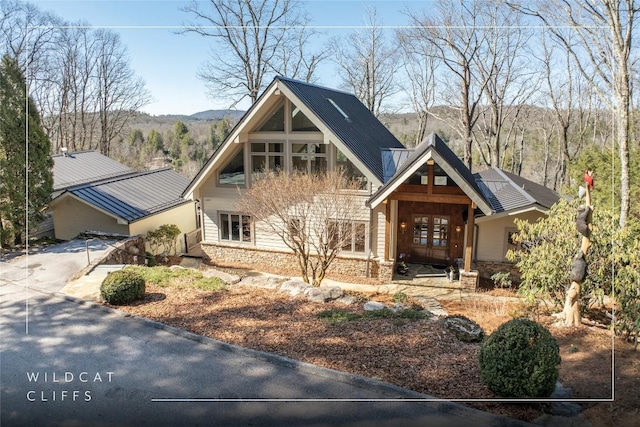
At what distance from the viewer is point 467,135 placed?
2419 centimetres

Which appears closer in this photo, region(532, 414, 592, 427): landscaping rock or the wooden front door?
region(532, 414, 592, 427): landscaping rock

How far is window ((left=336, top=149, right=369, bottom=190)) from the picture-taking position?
48.3 ft

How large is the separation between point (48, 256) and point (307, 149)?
858 cm

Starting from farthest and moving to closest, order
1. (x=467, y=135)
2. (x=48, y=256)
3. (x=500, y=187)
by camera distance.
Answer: (x=467, y=135)
(x=500, y=187)
(x=48, y=256)

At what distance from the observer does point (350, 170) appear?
14.8 m

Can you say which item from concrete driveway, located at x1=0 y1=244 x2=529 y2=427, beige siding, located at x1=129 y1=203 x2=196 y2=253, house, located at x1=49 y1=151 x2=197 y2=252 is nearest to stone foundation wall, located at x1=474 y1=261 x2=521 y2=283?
concrete driveway, located at x1=0 y1=244 x2=529 y2=427

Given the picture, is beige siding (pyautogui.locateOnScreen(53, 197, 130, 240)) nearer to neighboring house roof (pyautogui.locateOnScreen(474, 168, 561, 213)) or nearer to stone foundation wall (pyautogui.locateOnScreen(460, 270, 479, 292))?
stone foundation wall (pyautogui.locateOnScreen(460, 270, 479, 292))

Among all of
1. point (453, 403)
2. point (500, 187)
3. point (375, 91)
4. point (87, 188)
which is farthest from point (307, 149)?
point (375, 91)

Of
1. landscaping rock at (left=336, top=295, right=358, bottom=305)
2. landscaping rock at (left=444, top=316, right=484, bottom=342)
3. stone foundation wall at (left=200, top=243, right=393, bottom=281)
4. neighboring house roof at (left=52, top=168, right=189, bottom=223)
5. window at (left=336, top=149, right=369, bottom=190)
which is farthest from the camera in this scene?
neighboring house roof at (left=52, top=168, right=189, bottom=223)

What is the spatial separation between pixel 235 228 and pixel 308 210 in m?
4.49

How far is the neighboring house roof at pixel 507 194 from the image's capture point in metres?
14.4

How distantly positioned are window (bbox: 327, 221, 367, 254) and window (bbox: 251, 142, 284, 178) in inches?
134

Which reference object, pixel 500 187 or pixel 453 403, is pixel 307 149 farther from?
pixel 453 403

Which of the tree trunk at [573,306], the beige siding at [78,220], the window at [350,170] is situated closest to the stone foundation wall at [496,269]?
the window at [350,170]
